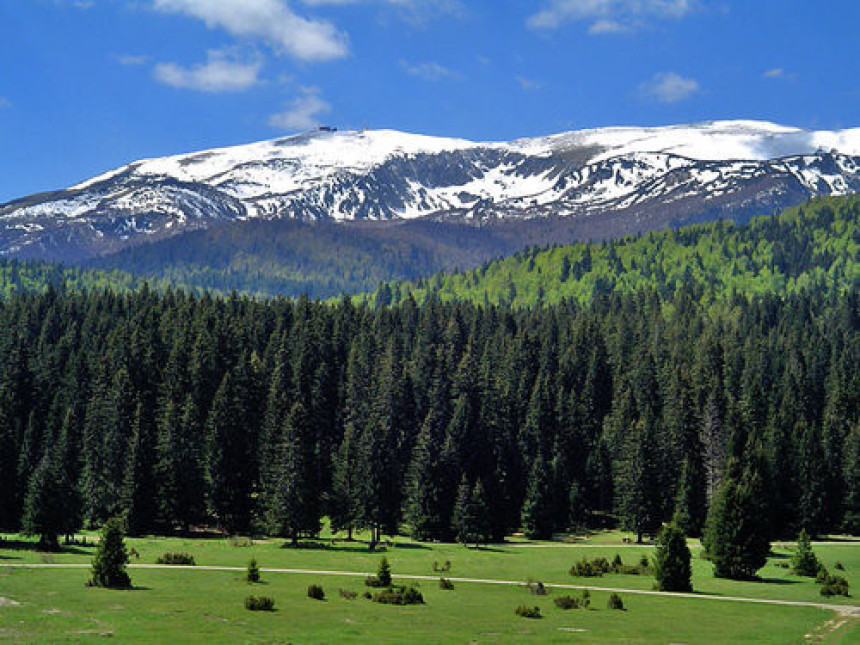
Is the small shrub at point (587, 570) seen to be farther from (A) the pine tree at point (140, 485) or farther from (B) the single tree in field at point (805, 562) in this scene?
(A) the pine tree at point (140, 485)

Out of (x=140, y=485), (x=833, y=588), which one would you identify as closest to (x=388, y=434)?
(x=140, y=485)

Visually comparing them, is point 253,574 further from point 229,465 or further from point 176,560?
point 229,465

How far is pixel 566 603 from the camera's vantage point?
67.4 m

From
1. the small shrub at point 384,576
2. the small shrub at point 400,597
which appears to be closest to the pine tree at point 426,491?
the small shrub at point 384,576

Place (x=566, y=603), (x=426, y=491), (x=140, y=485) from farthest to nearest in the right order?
(x=426, y=491) < (x=140, y=485) < (x=566, y=603)

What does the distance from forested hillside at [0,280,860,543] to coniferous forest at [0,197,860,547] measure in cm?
A: 39

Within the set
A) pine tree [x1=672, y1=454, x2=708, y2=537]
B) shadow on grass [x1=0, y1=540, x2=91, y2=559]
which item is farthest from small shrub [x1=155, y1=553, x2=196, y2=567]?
pine tree [x1=672, y1=454, x2=708, y2=537]

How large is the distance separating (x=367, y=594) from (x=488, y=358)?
111398 mm

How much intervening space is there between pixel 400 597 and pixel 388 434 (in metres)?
73.5

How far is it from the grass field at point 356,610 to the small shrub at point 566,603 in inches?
29.1

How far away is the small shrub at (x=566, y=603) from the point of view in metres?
67.2

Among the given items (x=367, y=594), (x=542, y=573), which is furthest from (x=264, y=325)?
(x=367, y=594)

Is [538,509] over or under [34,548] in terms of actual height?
over

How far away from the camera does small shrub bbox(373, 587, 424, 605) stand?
6556cm
